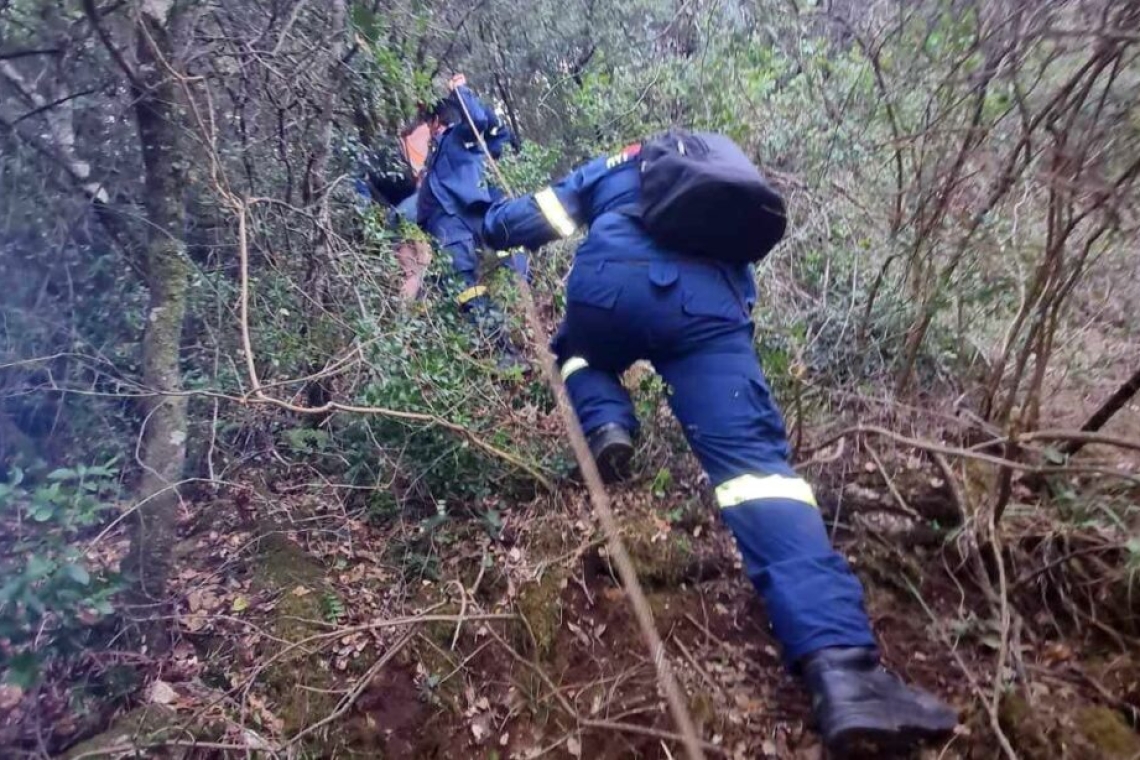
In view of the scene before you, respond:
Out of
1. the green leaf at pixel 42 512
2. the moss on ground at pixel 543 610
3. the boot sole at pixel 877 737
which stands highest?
the green leaf at pixel 42 512

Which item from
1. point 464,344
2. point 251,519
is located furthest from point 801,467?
point 251,519

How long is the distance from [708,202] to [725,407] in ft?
2.32

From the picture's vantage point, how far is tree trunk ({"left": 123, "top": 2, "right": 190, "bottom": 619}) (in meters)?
3.00

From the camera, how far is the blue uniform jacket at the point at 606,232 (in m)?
2.93

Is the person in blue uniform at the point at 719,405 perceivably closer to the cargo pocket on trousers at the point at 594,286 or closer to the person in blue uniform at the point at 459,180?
the cargo pocket on trousers at the point at 594,286

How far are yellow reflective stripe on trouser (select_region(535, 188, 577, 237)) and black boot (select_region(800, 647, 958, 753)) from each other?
1.89m

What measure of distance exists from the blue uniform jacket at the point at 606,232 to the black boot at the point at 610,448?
542 mm

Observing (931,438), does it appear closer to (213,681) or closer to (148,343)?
(213,681)

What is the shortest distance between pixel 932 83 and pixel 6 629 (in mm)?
4315

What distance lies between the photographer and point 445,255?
170 inches

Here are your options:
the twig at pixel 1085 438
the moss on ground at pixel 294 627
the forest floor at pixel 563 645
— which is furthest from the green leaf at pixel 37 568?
the twig at pixel 1085 438

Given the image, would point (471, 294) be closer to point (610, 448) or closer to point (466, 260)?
point (466, 260)

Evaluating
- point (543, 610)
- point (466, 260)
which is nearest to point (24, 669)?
point (543, 610)

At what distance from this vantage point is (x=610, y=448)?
126 inches
